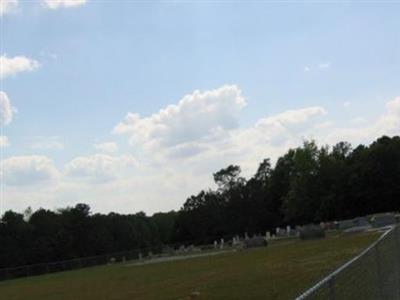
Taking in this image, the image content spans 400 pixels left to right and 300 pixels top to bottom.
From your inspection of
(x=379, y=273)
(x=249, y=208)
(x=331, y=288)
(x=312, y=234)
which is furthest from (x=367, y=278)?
(x=249, y=208)

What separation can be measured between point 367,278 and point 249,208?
137 metres

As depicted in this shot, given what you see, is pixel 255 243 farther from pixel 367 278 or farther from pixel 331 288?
pixel 331 288

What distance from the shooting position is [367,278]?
8.36 metres

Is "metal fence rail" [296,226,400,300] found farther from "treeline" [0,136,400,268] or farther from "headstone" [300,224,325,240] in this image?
"treeline" [0,136,400,268]

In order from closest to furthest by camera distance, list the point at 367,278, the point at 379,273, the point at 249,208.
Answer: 1. the point at 367,278
2. the point at 379,273
3. the point at 249,208

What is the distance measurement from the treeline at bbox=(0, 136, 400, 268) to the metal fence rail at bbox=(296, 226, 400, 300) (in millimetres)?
99433

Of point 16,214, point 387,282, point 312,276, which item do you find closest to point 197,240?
point 16,214

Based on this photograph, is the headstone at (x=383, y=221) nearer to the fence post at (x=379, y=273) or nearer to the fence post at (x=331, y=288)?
the fence post at (x=379, y=273)

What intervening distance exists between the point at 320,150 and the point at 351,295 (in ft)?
418

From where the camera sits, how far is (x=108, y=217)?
136375 mm

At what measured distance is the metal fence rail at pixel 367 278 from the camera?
5859mm

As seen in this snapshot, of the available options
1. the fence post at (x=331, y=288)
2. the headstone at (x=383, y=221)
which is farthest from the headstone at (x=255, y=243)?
the fence post at (x=331, y=288)

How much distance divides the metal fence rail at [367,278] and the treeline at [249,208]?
9943cm

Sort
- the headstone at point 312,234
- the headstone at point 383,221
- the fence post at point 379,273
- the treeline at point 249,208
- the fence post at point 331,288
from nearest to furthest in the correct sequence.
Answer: the fence post at point 331,288, the fence post at point 379,273, the headstone at point 383,221, the headstone at point 312,234, the treeline at point 249,208
